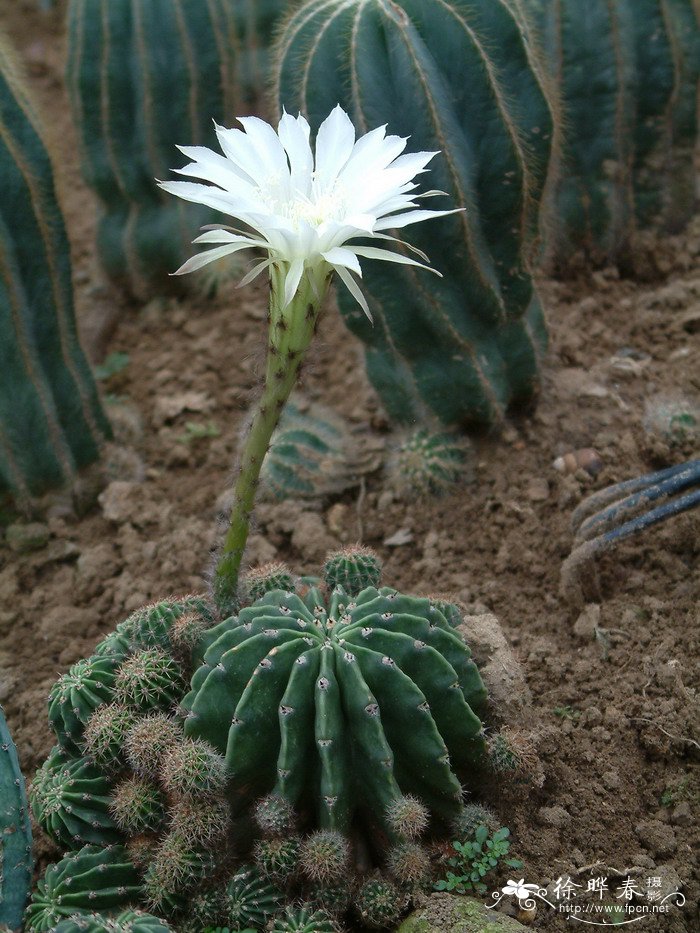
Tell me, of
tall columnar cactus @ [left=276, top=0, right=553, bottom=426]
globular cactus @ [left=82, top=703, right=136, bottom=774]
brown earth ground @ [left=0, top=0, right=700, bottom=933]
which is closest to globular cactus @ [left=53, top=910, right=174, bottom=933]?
globular cactus @ [left=82, top=703, right=136, bottom=774]

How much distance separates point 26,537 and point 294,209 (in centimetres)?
162

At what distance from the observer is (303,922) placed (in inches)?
78.2

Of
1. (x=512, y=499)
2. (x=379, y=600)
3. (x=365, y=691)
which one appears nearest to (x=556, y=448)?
(x=512, y=499)

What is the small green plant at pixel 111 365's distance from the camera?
401 cm

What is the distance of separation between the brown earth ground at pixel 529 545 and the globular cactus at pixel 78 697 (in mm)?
374

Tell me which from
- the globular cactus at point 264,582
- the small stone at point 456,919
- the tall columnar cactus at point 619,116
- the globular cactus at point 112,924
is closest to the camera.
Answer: the globular cactus at point 112,924

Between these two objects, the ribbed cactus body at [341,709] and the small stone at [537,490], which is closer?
the ribbed cactus body at [341,709]

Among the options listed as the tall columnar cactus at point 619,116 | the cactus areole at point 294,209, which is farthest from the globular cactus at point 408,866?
the tall columnar cactus at point 619,116

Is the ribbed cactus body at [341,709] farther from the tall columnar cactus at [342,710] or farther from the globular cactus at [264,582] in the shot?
the globular cactus at [264,582]

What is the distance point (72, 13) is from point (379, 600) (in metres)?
2.99

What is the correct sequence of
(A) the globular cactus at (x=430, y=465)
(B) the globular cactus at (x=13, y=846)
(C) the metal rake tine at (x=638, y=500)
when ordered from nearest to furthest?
1. (B) the globular cactus at (x=13, y=846)
2. (C) the metal rake tine at (x=638, y=500)
3. (A) the globular cactus at (x=430, y=465)

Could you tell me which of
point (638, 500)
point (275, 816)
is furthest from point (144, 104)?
point (275, 816)

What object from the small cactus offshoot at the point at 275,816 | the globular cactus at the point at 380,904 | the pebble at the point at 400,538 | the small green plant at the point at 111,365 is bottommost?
the globular cactus at the point at 380,904

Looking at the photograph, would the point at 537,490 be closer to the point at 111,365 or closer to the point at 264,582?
the point at 264,582
